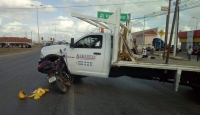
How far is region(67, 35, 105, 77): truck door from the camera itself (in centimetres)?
625

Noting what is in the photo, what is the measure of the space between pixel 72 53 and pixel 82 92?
1490 millimetres

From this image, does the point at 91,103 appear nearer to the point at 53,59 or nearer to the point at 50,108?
the point at 50,108

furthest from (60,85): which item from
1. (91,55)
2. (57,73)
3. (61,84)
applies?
(91,55)

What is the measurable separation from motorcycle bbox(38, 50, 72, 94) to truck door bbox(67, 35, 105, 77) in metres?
0.34

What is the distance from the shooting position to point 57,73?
6.09 meters

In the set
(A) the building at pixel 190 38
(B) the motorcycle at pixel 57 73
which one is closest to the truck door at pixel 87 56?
(B) the motorcycle at pixel 57 73

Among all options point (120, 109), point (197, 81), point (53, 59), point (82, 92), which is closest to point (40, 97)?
point (82, 92)

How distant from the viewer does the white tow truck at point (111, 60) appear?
5379mm

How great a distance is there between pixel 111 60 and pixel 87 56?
1010 millimetres

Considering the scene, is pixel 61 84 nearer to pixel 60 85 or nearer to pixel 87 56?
pixel 60 85

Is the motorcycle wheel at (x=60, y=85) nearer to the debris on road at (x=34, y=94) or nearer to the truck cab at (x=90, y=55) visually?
the debris on road at (x=34, y=94)

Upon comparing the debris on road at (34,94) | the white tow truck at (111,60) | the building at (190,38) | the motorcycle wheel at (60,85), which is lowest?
the debris on road at (34,94)

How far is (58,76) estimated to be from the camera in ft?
20.0

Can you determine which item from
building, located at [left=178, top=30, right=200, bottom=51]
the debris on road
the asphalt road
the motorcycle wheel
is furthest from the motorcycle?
building, located at [left=178, top=30, right=200, bottom=51]
